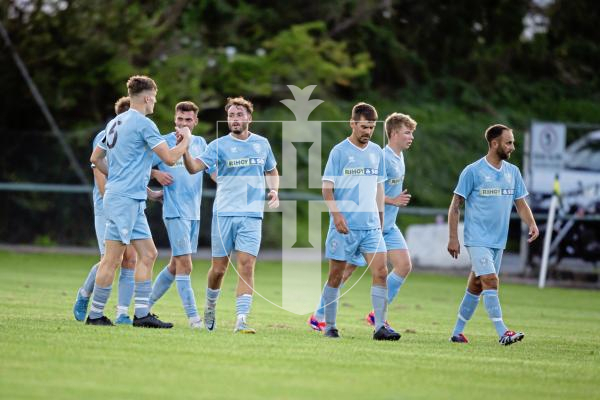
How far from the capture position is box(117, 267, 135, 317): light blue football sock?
12.6 m

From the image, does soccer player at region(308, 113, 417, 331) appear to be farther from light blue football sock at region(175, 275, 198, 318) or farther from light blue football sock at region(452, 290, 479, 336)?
light blue football sock at region(175, 275, 198, 318)

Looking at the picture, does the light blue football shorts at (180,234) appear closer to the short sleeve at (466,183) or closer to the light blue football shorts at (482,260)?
the short sleeve at (466,183)

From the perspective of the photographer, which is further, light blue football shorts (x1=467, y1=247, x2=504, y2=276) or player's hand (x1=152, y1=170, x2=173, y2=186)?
player's hand (x1=152, y1=170, x2=173, y2=186)

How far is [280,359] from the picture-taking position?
33.1ft

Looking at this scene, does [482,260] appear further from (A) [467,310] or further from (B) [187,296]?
(B) [187,296]

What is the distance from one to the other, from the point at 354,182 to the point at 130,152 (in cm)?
229

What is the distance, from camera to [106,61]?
97.2ft

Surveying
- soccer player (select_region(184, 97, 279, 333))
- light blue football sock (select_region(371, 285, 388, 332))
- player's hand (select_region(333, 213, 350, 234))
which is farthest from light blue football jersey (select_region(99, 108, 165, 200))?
light blue football sock (select_region(371, 285, 388, 332))

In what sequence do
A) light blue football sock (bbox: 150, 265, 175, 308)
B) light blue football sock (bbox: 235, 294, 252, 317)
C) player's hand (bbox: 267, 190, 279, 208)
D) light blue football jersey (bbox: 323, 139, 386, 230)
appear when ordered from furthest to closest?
light blue football sock (bbox: 150, 265, 175, 308) < light blue football jersey (bbox: 323, 139, 386, 230) < light blue football sock (bbox: 235, 294, 252, 317) < player's hand (bbox: 267, 190, 279, 208)

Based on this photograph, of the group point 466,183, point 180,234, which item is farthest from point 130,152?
point 466,183

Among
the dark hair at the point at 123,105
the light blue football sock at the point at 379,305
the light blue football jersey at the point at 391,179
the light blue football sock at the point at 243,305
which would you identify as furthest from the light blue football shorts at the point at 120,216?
the light blue football jersey at the point at 391,179

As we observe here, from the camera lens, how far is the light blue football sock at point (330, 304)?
12.6 metres

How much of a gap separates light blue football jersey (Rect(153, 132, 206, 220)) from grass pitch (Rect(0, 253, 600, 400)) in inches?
48.2

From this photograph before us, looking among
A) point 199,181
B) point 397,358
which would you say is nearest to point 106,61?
point 199,181
